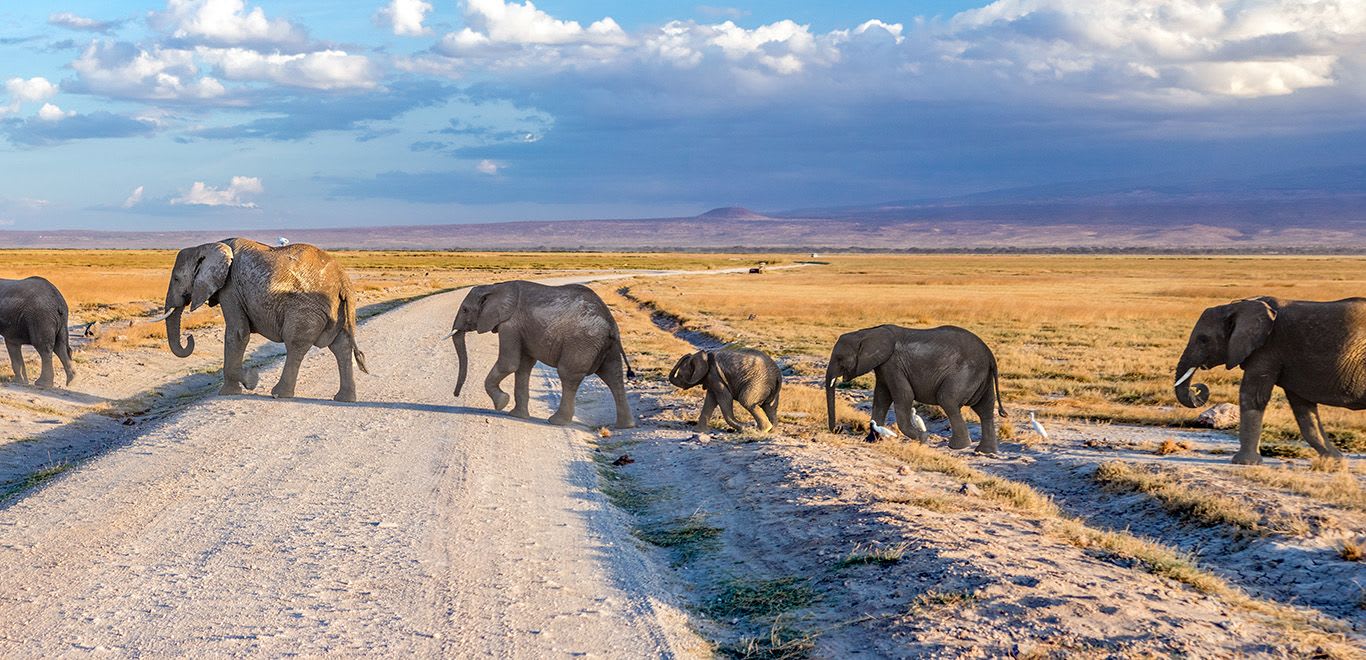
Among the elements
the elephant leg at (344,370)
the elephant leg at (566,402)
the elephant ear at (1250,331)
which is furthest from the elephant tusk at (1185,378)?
the elephant leg at (344,370)

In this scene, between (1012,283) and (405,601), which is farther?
(1012,283)

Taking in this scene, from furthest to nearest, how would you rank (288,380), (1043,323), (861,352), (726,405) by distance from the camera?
(1043,323)
(288,380)
(726,405)
(861,352)

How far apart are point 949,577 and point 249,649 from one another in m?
4.75

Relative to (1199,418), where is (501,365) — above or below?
above

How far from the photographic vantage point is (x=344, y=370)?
726 inches

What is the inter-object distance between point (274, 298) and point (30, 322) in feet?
18.7

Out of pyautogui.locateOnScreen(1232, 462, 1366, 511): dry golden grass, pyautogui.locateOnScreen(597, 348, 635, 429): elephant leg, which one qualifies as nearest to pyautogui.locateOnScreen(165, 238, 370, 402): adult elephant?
pyautogui.locateOnScreen(597, 348, 635, 429): elephant leg

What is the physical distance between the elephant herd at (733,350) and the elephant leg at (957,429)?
2 centimetres

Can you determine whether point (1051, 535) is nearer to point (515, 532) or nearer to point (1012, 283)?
point (515, 532)

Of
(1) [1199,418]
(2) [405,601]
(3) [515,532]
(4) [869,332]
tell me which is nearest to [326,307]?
(4) [869,332]

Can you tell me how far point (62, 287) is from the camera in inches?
2237

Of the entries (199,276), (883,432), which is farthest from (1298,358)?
(199,276)

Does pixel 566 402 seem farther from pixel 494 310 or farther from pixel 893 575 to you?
pixel 893 575

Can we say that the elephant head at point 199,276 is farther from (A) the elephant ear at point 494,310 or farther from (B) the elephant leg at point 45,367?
(A) the elephant ear at point 494,310
